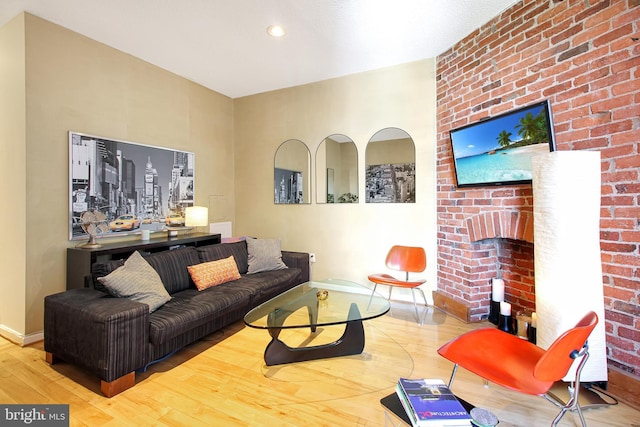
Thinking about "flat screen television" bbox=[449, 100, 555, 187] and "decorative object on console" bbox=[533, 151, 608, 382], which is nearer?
"decorative object on console" bbox=[533, 151, 608, 382]

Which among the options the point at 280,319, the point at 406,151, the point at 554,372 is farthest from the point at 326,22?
the point at 554,372

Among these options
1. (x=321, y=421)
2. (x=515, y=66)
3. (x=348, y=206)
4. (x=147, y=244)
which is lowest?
(x=321, y=421)

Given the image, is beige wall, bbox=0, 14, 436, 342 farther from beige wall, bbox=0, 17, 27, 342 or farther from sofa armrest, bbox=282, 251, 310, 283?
sofa armrest, bbox=282, 251, 310, 283

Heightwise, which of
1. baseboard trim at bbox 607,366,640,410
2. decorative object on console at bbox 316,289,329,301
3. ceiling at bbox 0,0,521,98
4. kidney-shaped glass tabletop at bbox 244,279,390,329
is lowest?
baseboard trim at bbox 607,366,640,410

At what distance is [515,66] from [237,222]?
4217 mm

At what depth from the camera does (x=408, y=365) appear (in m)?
2.36

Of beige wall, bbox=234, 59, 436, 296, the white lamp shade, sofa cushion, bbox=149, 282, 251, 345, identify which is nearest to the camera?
sofa cushion, bbox=149, 282, 251, 345

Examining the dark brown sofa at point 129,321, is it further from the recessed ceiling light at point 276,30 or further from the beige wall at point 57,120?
the recessed ceiling light at point 276,30

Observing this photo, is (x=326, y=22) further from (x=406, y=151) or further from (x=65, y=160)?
(x=65, y=160)

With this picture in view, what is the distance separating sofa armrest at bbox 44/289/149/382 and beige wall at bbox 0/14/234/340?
0.77 m

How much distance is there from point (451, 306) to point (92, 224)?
393 cm

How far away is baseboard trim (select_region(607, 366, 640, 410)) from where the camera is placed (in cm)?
183

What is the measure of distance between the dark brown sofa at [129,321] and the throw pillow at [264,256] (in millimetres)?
596

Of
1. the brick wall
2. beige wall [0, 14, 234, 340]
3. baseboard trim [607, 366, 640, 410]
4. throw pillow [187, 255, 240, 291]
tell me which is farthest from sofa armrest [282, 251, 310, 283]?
baseboard trim [607, 366, 640, 410]
